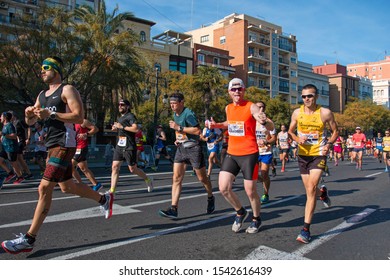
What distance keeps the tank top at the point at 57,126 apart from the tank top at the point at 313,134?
121 inches

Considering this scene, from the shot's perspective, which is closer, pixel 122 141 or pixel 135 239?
pixel 135 239

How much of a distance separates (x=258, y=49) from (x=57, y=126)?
6336 cm

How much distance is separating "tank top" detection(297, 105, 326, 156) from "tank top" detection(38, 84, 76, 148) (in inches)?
121

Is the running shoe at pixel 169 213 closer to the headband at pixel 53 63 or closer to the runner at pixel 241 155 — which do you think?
the runner at pixel 241 155

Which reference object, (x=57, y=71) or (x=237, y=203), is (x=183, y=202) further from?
(x=57, y=71)

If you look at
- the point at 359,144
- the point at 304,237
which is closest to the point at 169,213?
the point at 304,237

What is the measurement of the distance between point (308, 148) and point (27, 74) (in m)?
18.5

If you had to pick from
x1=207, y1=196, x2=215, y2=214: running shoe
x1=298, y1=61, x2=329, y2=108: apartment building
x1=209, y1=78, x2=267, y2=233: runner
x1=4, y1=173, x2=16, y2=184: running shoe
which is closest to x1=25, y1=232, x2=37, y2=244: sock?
x1=209, y1=78, x2=267, y2=233: runner

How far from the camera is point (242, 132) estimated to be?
4.68 meters

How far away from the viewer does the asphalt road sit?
12.5ft

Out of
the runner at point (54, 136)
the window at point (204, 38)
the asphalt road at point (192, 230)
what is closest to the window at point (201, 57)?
the window at point (204, 38)

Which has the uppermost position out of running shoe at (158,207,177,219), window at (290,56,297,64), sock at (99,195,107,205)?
window at (290,56,297,64)

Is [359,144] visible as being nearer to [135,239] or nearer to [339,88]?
[135,239]

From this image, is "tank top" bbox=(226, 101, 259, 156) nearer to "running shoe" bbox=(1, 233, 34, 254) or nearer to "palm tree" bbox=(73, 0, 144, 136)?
"running shoe" bbox=(1, 233, 34, 254)
